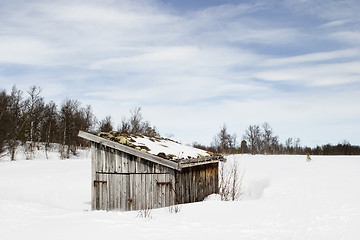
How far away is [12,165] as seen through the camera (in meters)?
32.2

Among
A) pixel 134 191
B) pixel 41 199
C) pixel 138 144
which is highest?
pixel 138 144

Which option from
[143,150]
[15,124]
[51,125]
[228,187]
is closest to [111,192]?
Answer: [143,150]

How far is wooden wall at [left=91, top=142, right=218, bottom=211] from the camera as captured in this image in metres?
12.1

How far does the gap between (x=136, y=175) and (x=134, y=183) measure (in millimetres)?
317

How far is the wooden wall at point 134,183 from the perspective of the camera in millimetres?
12062

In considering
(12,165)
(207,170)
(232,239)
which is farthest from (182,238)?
(12,165)

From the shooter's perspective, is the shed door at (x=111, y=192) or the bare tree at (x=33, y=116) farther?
the bare tree at (x=33, y=116)

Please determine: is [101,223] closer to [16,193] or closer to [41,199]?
[41,199]

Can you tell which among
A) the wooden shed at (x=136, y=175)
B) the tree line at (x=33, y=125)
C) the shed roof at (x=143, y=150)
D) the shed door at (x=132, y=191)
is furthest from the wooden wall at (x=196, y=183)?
the tree line at (x=33, y=125)

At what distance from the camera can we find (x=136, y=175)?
12.3 m

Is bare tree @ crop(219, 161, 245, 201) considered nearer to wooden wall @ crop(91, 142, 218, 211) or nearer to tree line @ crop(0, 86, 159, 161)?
wooden wall @ crop(91, 142, 218, 211)

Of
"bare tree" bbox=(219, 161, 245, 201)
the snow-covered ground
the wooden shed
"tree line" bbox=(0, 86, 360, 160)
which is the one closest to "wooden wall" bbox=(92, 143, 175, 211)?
the wooden shed

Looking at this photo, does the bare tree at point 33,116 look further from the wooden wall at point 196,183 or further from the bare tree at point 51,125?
the wooden wall at point 196,183

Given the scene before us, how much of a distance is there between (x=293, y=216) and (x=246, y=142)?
70.4 meters
